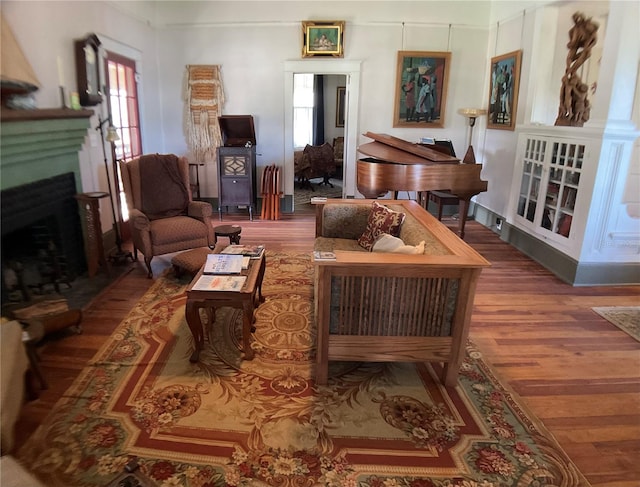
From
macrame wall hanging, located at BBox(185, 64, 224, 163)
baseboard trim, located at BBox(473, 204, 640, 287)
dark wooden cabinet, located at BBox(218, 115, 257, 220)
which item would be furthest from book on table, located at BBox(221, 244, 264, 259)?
macrame wall hanging, located at BBox(185, 64, 224, 163)

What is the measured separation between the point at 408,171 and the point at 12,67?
381 centimetres

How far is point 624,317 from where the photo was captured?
3.19 meters

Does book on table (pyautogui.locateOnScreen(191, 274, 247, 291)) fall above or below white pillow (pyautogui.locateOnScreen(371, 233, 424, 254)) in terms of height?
below

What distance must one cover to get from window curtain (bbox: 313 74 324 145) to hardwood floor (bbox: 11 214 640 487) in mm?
5683

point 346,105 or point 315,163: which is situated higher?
point 346,105

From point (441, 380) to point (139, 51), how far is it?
4.88m

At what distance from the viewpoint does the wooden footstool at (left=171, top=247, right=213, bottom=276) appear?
347 cm

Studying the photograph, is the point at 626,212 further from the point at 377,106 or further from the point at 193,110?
the point at 193,110

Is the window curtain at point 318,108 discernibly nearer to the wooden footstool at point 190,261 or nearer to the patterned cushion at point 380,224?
the wooden footstool at point 190,261

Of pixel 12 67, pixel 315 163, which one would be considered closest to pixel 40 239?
pixel 12 67

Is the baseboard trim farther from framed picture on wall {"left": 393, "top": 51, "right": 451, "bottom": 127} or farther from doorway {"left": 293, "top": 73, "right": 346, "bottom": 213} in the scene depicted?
doorway {"left": 293, "top": 73, "right": 346, "bottom": 213}

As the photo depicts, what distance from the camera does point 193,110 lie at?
5.86 m

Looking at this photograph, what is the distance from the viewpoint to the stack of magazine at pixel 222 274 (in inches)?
94.8

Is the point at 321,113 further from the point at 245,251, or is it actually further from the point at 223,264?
the point at 223,264
